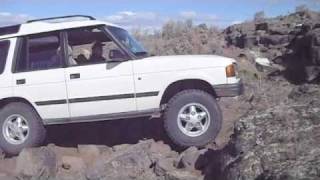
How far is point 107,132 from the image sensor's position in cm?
994

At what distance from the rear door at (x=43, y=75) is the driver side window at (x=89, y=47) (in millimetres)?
199

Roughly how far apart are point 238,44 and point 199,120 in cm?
1534

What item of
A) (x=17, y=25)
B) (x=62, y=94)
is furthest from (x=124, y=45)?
(x=17, y=25)

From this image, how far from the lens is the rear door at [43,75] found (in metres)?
8.55

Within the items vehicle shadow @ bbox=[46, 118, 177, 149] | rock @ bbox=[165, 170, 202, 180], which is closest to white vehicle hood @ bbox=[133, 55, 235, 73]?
vehicle shadow @ bbox=[46, 118, 177, 149]

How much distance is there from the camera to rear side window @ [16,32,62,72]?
343 inches

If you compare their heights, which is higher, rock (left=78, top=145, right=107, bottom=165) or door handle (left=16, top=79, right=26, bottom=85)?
door handle (left=16, top=79, right=26, bottom=85)

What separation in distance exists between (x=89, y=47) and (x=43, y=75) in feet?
2.73

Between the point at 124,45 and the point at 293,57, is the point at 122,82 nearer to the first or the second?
the point at 124,45

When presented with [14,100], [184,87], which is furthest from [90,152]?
[184,87]

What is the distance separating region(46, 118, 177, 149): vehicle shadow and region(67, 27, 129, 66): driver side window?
1.49m

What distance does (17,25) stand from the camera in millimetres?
9008

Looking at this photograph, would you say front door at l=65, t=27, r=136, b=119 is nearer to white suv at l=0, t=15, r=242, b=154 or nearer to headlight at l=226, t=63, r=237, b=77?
white suv at l=0, t=15, r=242, b=154

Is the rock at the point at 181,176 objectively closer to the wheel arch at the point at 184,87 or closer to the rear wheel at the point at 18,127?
the wheel arch at the point at 184,87
